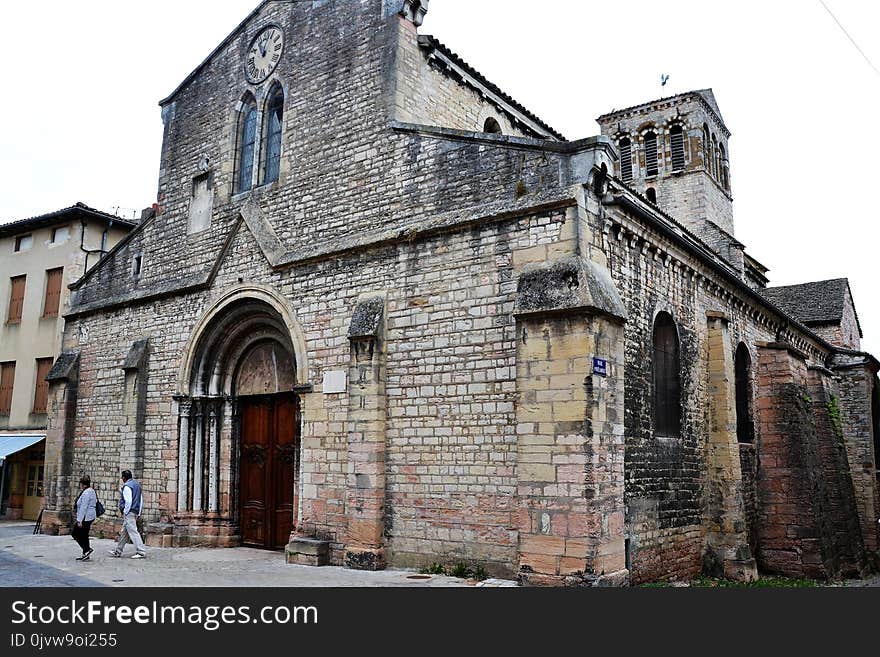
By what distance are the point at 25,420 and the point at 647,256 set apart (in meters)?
19.6

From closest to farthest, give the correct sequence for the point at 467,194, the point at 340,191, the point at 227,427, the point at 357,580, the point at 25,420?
1. the point at 357,580
2. the point at 467,194
3. the point at 340,191
4. the point at 227,427
5. the point at 25,420

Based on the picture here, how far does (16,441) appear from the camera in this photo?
21.7 meters

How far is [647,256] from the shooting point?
453 inches

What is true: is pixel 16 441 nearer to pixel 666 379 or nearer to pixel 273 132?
pixel 273 132

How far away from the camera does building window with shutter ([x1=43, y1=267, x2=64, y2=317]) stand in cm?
2261

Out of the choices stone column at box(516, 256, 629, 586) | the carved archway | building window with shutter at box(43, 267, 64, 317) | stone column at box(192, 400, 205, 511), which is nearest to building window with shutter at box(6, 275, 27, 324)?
building window with shutter at box(43, 267, 64, 317)

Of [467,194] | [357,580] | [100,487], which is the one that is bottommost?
[357,580]

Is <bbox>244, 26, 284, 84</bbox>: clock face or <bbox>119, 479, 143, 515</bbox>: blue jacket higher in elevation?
<bbox>244, 26, 284, 84</bbox>: clock face

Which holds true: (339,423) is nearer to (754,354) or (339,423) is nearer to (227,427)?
(227,427)

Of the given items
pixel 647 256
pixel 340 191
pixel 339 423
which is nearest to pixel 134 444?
pixel 339 423

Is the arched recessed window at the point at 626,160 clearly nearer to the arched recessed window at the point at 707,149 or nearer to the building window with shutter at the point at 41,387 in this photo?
the arched recessed window at the point at 707,149

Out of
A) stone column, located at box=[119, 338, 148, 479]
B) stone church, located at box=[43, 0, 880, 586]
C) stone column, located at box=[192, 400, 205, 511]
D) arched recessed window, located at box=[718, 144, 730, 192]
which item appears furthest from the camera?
arched recessed window, located at box=[718, 144, 730, 192]

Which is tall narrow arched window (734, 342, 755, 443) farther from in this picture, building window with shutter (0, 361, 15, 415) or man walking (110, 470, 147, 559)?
building window with shutter (0, 361, 15, 415)

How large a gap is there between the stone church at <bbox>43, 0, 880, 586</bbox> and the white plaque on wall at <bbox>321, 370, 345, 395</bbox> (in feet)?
0.11
